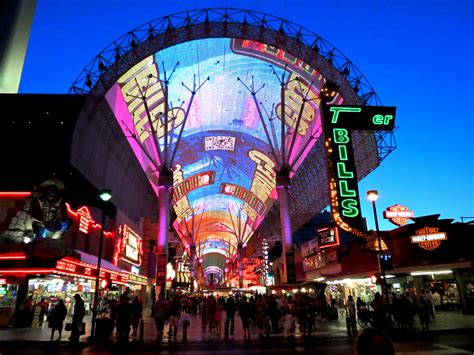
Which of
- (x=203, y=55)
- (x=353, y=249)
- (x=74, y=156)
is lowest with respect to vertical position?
(x=353, y=249)

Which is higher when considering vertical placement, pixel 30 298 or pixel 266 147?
pixel 266 147

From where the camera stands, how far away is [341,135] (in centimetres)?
2391

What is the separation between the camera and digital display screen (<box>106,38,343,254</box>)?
39.0 meters

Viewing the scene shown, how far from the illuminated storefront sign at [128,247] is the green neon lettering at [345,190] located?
64.8 ft

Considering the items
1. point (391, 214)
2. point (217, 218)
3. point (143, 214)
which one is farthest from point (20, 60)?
point (217, 218)

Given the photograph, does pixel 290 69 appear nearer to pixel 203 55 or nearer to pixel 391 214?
pixel 203 55

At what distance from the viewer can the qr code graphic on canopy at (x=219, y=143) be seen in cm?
5881

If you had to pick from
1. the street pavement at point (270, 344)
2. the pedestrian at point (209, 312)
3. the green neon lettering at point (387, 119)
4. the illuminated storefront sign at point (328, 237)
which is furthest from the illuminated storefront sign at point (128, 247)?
the green neon lettering at point (387, 119)

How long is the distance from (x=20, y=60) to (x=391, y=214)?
124 ft

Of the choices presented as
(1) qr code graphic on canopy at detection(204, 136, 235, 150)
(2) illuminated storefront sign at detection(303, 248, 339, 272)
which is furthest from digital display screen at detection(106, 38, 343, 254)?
(2) illuminated storefront sign at detection(303, 248, 339, 272)

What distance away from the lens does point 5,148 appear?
24.9m

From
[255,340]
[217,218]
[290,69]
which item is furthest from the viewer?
[217,218]

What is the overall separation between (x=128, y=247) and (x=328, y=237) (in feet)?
61.5

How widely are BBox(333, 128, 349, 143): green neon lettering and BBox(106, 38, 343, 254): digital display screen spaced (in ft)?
44.4
